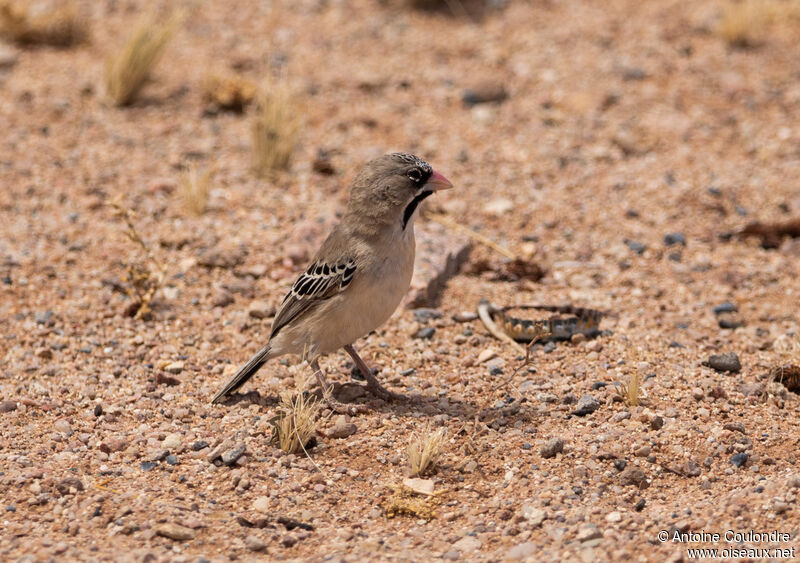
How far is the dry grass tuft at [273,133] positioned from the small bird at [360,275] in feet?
10.5

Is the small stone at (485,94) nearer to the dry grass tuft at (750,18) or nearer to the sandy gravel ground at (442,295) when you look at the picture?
the sandy gravel ground at (442,295)

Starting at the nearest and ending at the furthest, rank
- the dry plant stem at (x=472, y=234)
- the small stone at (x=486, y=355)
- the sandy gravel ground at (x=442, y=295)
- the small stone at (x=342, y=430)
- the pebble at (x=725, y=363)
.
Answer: the sandy gravel ground at (x=442, y=295)
the small stone at (x=342, y=430)
the pebble at (x=725, y=363)
the small stone at (x=486, y=355)
the dry plant stem at (x=472, y=234)

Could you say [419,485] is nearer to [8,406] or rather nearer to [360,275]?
[360,275]

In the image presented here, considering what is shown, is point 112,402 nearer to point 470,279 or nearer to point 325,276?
point 325,276

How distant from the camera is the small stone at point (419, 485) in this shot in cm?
533

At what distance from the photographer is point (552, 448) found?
5.66 m

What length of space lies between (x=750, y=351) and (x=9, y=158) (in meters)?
7.02

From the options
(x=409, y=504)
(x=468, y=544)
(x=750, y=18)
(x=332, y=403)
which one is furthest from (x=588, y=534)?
(x=750, y=18)

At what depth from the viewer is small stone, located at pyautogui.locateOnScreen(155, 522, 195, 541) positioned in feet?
15.9

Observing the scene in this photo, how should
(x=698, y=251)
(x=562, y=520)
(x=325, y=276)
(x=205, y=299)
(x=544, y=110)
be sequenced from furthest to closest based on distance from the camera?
(x=544, y=110) → (x=698, y=251) → (x=205, y=299) → (x=325, y=276) → (x=562, y=520)

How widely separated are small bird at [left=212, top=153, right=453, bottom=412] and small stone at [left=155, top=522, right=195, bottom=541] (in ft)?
4.55

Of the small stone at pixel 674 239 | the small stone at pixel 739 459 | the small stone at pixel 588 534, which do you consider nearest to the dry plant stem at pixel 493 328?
the small stone at pixel 739 459

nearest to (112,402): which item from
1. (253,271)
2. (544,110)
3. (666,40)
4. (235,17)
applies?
(253,271)

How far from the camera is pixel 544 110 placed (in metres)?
10.8
